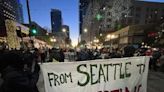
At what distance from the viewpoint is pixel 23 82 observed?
3.44 m

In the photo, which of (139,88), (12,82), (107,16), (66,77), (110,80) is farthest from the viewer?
(107,16)

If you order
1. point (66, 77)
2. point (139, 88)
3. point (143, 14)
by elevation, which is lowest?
point (139, 88)

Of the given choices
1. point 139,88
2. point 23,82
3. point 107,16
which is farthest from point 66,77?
point 107,16

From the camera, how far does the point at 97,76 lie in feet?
13.6

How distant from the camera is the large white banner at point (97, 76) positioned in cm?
386

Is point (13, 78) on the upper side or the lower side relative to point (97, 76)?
upper

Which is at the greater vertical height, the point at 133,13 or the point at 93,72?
the point at 133,13

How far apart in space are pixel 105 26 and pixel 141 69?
11988 cm

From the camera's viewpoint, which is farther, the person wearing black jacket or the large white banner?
the large white banner

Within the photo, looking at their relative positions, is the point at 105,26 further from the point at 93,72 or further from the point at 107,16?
the point at 93,72

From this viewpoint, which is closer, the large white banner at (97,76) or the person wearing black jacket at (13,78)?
the person wearing black jacket at (13,78)

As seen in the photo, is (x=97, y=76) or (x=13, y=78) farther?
(x=97, y=76)

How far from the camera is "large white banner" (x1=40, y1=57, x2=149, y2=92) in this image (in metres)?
3.86

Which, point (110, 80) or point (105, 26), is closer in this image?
point (110, 80)
